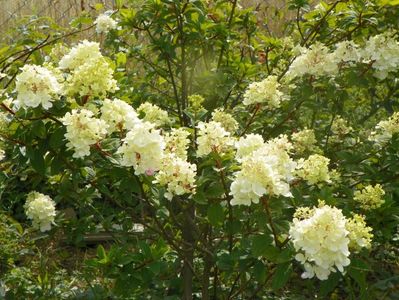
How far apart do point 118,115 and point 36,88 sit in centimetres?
25

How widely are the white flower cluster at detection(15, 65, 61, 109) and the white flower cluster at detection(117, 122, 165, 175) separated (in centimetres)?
27

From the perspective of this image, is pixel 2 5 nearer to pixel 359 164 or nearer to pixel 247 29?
pixel 247 29

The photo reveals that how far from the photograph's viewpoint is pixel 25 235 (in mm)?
3203

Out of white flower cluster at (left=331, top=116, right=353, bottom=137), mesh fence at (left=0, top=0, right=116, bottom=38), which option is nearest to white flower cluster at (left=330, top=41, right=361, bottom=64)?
white flower cluster at (left=331, top=116, right=353, bottom=137)

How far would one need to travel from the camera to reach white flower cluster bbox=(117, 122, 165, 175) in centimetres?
169

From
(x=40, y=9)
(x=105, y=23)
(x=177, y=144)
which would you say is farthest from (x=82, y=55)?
(x=40, y=9)

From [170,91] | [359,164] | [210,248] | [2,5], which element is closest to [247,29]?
[170,91]

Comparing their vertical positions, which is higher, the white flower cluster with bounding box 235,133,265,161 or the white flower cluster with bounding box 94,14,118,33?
the white flower cluster with bounding box 94,14,118,33

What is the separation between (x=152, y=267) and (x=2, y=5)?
15.2ft

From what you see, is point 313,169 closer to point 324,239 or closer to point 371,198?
point 371,198

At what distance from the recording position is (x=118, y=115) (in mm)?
1808

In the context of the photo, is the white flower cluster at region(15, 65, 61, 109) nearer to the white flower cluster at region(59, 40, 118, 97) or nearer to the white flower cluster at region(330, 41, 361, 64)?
the white flower cluster at region(59, 40, 118, 97)

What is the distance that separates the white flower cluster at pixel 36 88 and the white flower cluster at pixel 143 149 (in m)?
0.27

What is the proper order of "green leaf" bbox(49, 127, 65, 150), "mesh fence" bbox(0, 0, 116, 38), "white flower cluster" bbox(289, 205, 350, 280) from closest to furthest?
"white flower cluster" bbox(289, 205, 350, 280), "green leaf" bbox(49, 127, 65, 150), "mesh fence" bbox(0, 0, 116, 38)
